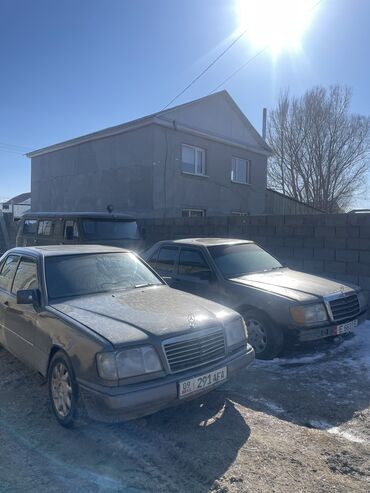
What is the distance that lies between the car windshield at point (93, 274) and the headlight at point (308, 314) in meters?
1.63

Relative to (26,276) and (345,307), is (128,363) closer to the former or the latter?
(26,276)

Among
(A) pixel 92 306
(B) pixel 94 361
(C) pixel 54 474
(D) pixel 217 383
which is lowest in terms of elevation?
(C) pixel 54 474

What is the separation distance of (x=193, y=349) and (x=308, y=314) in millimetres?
1987

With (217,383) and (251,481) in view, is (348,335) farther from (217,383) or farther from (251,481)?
(251,481)

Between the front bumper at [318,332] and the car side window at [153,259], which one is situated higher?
the car side window at [153,259]

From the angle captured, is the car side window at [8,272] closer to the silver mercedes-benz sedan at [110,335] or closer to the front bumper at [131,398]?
the silver mercedes-benz sedan at [110,335]

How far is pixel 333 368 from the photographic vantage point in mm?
4539

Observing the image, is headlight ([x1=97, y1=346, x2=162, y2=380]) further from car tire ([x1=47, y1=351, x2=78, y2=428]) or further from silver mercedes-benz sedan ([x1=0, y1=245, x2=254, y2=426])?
car tire ([x1=47, y1=351, x2=78, y2=428])

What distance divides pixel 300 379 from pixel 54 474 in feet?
8.76

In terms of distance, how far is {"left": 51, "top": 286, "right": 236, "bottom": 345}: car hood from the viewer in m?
3.09

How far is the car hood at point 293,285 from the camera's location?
4.84 meters

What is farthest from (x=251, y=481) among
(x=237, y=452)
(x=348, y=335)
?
(x=348, y=335)

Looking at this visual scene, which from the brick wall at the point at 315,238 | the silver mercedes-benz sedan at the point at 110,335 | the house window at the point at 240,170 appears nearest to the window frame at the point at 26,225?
the brick wall at the point at 315,238

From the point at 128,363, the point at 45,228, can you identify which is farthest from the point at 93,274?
the point at 45,228
